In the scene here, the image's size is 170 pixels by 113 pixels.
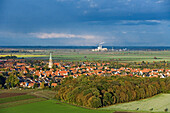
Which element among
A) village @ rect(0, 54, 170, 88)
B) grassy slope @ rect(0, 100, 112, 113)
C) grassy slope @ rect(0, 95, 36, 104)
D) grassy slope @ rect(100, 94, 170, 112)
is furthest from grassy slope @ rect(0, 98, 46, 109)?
village @ rect(0, 54, 170, 88)

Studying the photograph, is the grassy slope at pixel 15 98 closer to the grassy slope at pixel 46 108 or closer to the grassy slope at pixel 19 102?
the grassy slope at pixel 19 102

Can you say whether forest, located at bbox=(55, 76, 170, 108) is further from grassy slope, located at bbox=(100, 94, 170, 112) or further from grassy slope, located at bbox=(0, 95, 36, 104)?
grassy slope, located at bbox=(0, 95, 36, 104)

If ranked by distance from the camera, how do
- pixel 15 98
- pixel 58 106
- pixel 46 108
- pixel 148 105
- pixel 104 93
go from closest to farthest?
pixel 46 108, pixel 58 106, pixel 148 105, pixel 104 93, pixel 15 98

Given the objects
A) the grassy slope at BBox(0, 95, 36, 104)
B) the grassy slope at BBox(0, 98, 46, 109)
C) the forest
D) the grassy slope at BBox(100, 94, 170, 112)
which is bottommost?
the grassy slope at BBox(100, 94, 170, 112)

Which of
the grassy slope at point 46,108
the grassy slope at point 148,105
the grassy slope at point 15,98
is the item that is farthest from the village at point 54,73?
the grassy slope at point 148,105

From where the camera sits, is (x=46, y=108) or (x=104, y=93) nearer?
(x=46, y=108)

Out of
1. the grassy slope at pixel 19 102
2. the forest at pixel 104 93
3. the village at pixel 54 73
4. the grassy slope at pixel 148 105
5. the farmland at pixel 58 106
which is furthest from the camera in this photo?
the village at pixel 54 73

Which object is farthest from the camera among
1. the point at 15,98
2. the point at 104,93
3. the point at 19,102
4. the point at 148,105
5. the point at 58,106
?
the point at 15,98

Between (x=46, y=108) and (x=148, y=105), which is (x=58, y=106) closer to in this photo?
(x=46, y=108)

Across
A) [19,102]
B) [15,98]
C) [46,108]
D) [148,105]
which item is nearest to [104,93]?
[148,105]

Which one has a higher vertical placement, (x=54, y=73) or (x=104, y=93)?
(x=54, y=73)

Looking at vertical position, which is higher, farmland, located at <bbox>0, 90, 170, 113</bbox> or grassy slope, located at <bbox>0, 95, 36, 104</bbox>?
grassy slope, located at <bbox>0, 95, 36, 104</bbox>
